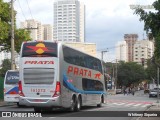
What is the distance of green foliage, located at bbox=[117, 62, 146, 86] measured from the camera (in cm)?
13750

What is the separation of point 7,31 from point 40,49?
17.3 m

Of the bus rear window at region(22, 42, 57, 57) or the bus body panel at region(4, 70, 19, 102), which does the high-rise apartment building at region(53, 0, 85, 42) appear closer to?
the bus body panel at region(4, 70, 19, 102)

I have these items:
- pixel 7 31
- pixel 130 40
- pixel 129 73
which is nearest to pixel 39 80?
pixel 7 31

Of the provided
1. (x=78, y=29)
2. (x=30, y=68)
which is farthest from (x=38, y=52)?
(x=78, y=29)

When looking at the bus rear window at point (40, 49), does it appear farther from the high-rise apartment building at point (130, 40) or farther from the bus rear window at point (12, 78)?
the high-rise apartment building at point (130, 40)

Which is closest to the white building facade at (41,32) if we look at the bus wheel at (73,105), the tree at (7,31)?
the tree at (7,31)

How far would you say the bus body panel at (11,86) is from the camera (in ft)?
102

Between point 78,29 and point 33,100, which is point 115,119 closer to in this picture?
point 33,100

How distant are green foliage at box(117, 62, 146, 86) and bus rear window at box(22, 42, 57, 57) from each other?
373 feet

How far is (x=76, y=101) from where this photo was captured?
86.8ft

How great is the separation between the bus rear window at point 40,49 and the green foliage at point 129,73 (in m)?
114

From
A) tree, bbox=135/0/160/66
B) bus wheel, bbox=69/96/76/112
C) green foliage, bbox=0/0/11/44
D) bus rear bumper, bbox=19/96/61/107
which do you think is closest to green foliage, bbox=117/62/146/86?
green foliage, bbox=0/0/11/44

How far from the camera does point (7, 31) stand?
40.1 metres

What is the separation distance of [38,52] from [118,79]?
4755 inches
